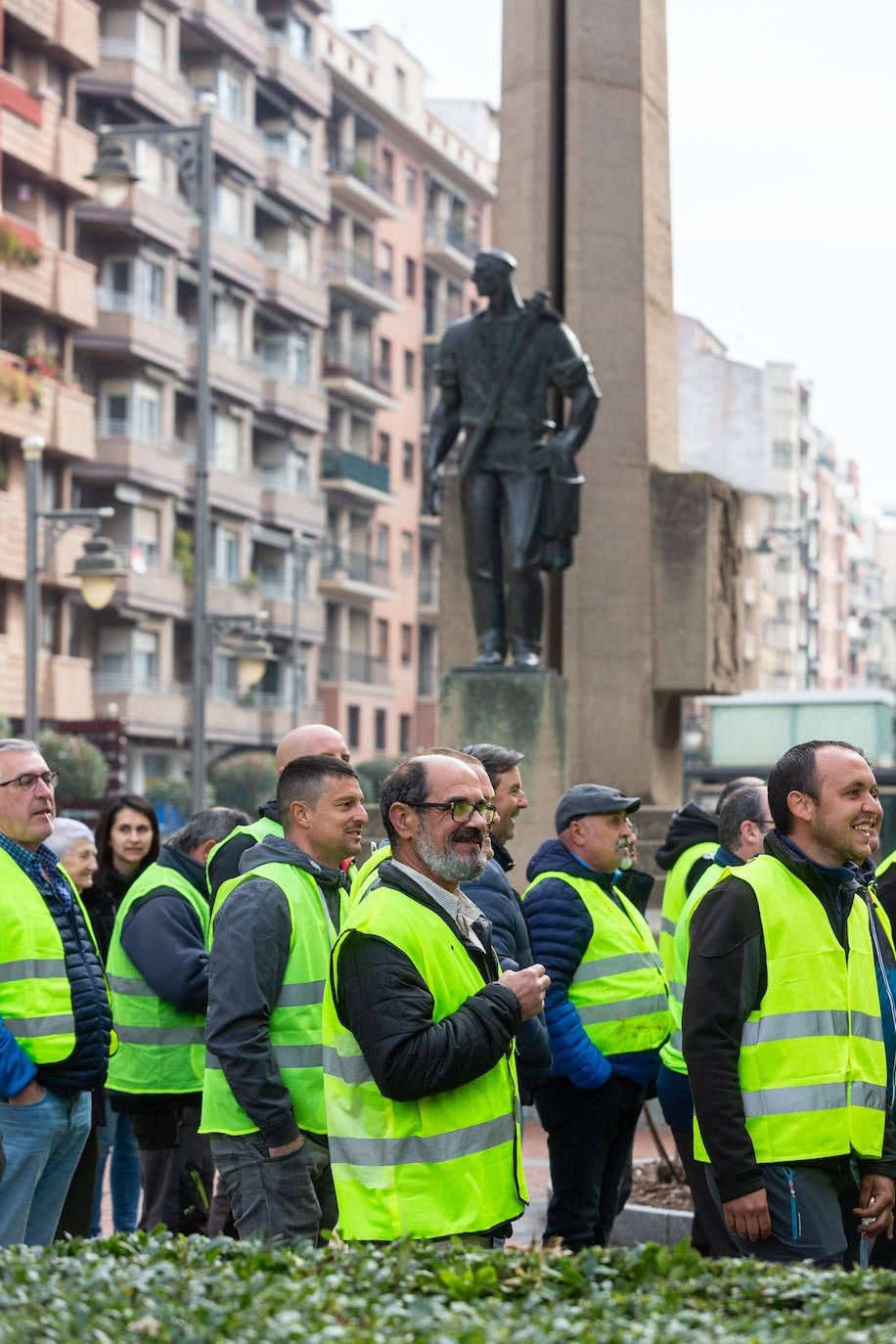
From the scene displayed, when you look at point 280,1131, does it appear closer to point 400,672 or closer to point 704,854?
point 704,854

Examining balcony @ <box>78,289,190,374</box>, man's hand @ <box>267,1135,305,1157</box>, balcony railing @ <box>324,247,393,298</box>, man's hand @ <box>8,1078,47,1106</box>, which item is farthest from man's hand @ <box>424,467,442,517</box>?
balcony railing @ <box>324,247,393,298</box>

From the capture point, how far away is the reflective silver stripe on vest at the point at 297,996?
247 inches

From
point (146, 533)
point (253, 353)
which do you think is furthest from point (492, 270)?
point (253, 353)

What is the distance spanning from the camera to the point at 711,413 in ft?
324

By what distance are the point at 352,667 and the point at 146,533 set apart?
18.6 metres

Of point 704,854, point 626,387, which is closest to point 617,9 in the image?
point 626,387

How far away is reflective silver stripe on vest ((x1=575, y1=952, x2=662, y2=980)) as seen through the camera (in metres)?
7.61

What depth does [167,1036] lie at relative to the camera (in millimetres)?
8461

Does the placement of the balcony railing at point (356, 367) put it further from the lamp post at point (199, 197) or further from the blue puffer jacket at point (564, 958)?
the blue puffer jacket at point (564, 958)

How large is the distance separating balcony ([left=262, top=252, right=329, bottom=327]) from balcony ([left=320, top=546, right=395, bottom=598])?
8.01 meters

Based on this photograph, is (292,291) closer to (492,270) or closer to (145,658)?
(145,658)

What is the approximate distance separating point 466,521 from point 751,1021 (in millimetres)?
8671

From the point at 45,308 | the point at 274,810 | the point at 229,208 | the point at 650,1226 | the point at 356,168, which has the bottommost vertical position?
the point at 650,1226

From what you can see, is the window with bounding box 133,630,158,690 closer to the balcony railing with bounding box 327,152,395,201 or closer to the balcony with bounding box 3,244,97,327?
the balcony with bounding box 3,244,97,327
